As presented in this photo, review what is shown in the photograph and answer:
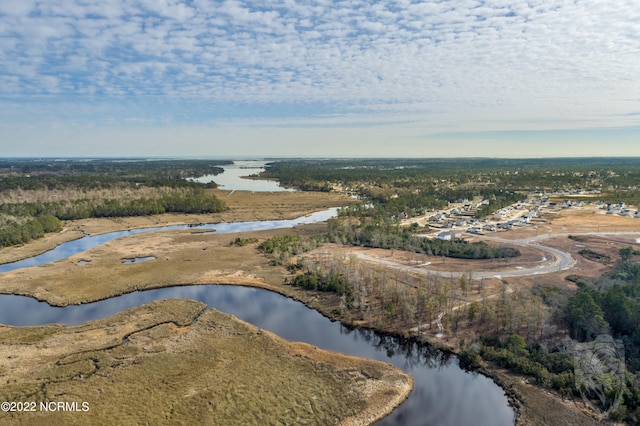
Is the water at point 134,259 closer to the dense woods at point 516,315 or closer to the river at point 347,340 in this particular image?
the river at point 347,340

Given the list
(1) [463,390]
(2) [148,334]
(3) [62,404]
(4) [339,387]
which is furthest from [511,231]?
(3) [62,404]

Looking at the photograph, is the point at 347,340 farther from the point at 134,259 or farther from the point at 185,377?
the point at 134,259

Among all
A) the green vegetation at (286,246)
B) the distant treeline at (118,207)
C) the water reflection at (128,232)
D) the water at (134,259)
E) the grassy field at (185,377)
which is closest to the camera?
the grassy field at (185,377)

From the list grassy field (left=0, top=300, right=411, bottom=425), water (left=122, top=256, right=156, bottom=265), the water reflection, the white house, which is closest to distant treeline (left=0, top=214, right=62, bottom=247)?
the water reflection

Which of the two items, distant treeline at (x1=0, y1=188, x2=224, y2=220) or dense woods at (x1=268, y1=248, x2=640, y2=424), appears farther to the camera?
distant treeline at (x1=0, y1=188, x2=224, y2=220)

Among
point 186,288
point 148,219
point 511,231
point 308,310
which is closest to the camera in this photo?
point 308,310

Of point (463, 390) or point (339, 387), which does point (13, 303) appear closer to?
point (339, 387)

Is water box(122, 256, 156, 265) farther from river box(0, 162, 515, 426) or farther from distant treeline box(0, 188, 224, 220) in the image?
distant treeline box(0, 188, 224, 220)

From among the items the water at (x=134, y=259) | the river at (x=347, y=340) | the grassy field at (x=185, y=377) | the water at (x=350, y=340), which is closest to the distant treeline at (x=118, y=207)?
the river at (x=347, y=340)

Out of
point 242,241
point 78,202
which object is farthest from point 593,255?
point 78,202
